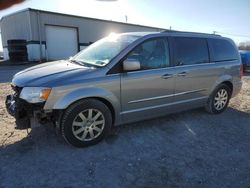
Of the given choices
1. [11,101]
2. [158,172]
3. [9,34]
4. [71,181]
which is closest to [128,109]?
[158,172]

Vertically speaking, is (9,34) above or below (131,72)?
above

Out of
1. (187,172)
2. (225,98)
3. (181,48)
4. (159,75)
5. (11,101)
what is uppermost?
(181,48)

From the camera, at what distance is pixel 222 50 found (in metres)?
5.23

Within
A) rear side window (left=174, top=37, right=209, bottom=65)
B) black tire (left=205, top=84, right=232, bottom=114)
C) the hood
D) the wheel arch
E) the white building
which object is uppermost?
the white building

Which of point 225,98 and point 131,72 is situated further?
point 225,98

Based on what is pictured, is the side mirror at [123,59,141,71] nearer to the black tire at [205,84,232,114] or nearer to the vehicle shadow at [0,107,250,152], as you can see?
the vehicle shadow at [0,107,250,152]

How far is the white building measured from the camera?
63.8 ft

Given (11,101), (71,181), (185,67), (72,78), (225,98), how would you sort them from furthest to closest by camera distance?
(225,98)
(185,67)
(11,101)
(72,78)
(71,181)

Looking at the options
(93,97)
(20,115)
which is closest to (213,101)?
(93,97)

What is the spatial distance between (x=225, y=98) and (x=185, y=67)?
66.7 inches

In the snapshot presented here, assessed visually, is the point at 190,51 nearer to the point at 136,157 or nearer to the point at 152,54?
the point at 152,54

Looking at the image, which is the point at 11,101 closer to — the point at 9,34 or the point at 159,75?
the point at 159,75

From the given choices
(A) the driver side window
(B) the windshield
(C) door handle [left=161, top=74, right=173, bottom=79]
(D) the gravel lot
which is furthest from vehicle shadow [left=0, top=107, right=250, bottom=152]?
(B) the windshield

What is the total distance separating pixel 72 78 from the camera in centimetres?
328
